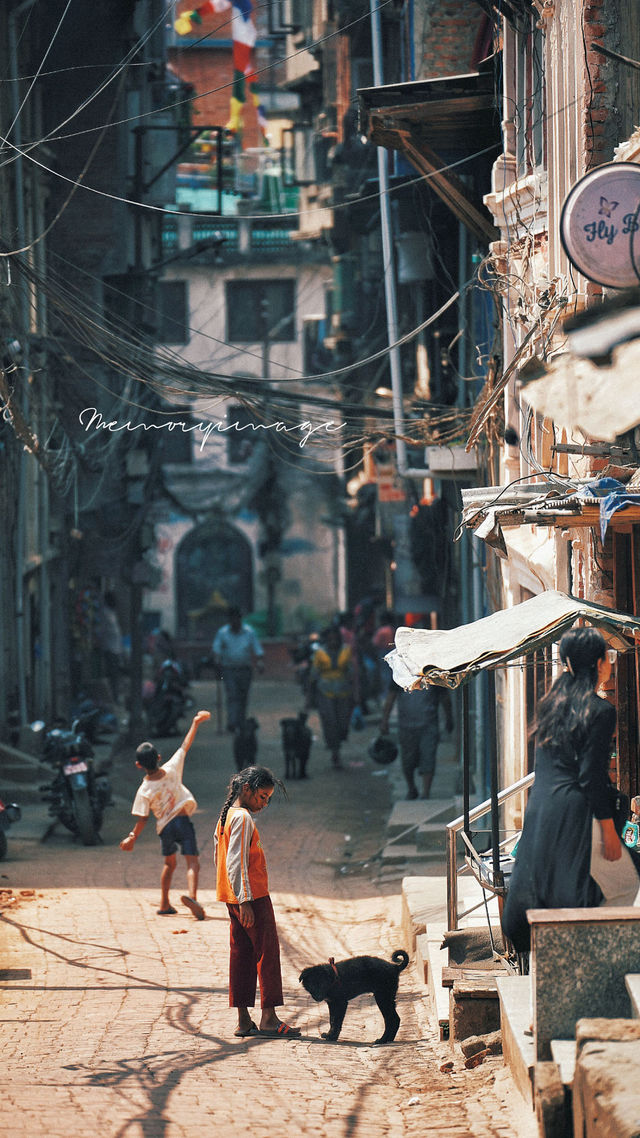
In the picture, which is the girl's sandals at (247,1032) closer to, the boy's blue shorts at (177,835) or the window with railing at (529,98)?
the boy's blue shorts at (177,835)

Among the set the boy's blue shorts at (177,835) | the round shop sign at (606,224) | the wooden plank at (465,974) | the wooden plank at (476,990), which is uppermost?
the round shop sign at (606,224)

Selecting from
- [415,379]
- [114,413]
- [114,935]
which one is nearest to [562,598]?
[114,935]

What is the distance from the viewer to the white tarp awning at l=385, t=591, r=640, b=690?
6.69 metres

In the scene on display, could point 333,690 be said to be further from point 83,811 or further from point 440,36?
point 440,36

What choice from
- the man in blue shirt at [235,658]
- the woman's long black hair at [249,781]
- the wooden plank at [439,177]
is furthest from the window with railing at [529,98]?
the man in blue shirt at [235,658]

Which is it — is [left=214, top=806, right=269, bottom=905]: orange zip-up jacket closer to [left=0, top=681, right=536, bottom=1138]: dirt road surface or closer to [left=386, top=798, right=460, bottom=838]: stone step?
[left=0, top=681, right=536, bottom=1138]: dirt road surface

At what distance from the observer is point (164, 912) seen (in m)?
10.5

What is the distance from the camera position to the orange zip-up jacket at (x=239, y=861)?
7441mm

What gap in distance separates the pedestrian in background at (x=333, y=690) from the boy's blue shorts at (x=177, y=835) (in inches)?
305

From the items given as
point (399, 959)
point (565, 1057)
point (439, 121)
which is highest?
point (439, 121)

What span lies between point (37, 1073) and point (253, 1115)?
4.14ft

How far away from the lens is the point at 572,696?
5578 millimetres

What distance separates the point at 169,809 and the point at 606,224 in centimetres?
571

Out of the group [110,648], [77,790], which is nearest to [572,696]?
[77,790]
